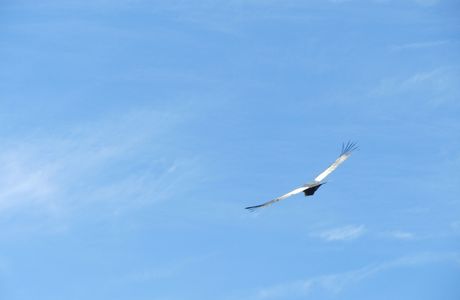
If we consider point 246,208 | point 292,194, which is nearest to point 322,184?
point 292,194

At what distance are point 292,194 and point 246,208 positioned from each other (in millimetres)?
14780

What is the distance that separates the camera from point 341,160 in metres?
122

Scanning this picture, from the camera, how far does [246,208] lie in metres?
97.7

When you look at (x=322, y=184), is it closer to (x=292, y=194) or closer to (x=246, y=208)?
(x=292, y=194)

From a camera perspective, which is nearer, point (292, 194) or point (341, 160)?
A: point (292, 194)

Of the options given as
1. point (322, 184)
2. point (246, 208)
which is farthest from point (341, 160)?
point (246, 208)

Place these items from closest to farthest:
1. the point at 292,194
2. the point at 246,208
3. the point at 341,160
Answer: the point at 246,208
the point at 292,194
the point at 341,160

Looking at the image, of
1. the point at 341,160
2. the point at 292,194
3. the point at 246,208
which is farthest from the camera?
the point at 341,160

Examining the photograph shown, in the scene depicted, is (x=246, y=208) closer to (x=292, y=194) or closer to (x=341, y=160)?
(x=292, y=194)

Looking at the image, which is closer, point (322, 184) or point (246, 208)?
point (246, 208)

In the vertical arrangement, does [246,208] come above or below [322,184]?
below

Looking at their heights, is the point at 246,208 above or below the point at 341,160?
below

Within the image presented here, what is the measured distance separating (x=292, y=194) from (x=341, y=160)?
46.0 ft

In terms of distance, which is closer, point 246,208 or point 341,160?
point 246,208
